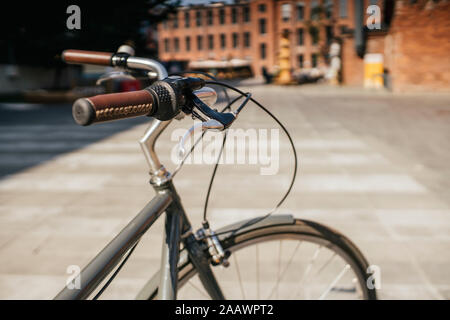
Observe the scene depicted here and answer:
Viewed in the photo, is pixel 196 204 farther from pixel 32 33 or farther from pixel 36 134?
pixel 32 33

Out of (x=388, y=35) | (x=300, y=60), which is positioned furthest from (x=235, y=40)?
(x=388, y=35)

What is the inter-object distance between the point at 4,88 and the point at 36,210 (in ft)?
80.6

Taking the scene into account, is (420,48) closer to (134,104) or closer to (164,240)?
(164,240)

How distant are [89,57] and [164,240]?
67 centimetres

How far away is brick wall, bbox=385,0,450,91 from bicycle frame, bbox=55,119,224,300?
17.2 metres

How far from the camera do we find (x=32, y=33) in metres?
16.0

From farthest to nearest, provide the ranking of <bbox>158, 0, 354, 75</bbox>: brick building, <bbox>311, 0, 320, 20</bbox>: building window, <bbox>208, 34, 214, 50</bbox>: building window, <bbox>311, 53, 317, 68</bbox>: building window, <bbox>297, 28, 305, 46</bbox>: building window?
<bbox>208, 34, 214, 50</bbox>: building window, <bbox>297, 28, 305, 46</bbox>: building window, <bbox>158, 0, 354, 75</bbox>: brick building, <bbox>311, 53, 317, 68</bbox>: building window, <bbox>311, 0, 320, 20</bbox>: building window

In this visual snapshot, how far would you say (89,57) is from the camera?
1435 millimetres

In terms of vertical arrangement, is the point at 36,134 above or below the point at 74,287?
below

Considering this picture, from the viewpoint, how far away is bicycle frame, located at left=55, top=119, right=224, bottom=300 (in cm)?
120

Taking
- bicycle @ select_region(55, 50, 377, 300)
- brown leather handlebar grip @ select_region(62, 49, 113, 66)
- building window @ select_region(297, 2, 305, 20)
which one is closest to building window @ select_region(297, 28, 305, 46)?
building window @ select_region(297, 2, 305, 20)

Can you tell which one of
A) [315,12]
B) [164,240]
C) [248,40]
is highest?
[315,12]

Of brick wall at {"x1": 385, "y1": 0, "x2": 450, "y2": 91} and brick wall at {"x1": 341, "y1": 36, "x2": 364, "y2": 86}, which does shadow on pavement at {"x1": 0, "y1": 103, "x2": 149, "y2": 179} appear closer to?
brick wall at {"x1": 385, "y1": 0, "x2": 450, "y2": 91}

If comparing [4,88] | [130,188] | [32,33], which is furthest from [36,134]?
[4,88]
